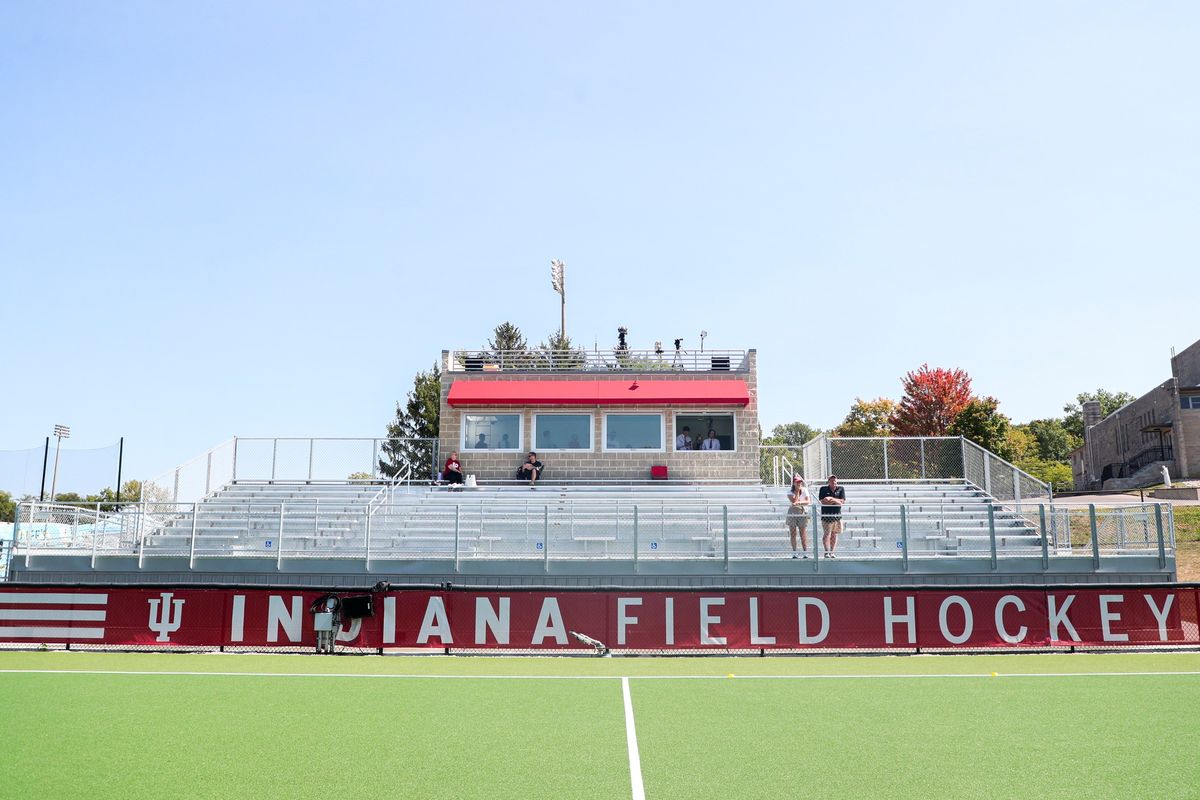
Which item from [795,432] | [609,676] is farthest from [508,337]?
[795,432]

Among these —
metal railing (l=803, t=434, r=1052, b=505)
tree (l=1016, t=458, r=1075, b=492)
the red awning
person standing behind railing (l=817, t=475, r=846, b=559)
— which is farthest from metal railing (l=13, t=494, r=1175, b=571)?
tree (l=1016, t=458, r=1075, b=492)

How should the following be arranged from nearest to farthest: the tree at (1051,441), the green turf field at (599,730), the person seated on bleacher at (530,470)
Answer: the green turf field at (599,730), the person seated on bleacher at (530,470), the tree at (1051,441)

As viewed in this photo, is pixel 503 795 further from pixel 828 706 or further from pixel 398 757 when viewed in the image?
pixel 828 706

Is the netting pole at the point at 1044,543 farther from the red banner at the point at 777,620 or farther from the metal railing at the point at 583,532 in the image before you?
the red banner at the point at 777,620

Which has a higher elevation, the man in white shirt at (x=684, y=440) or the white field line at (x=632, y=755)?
the man in white shirt at (x=684, y=440)

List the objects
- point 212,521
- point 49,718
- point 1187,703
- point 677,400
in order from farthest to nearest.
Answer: point 677,400, point 212,521, point 1187,703, point 49,718

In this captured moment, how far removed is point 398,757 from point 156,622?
9.61m

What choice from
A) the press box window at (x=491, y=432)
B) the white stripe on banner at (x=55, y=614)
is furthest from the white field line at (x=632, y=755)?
the press box window at (x=491, y=432)

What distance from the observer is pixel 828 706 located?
32.6ft

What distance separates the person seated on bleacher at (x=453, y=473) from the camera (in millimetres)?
24797

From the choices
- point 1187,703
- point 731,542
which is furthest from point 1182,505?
point 1187,703

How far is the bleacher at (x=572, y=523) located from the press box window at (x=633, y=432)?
1.39 meters

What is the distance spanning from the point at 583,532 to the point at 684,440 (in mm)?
7606

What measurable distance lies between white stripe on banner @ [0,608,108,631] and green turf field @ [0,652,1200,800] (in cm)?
182
